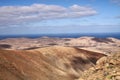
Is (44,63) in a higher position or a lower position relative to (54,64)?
higher

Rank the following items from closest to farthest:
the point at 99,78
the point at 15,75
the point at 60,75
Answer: the point at 99,78 → the point at 15,75 → the point at 60,75

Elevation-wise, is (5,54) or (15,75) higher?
(5,54)

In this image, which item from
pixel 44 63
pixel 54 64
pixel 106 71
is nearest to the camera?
pixel 106 71

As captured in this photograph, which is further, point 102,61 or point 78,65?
point 78,65

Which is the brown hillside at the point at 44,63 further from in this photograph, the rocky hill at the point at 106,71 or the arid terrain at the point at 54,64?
the rocky hill at the point at 106,71

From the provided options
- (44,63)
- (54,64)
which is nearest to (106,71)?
(44,63)

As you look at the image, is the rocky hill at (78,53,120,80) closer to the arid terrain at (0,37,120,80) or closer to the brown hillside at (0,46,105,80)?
the arid terrain at (0,37,120,80)

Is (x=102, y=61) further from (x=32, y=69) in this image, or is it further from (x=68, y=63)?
(x=68, y=63)

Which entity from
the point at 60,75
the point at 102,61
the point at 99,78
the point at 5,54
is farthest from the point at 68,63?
the point at 99,78

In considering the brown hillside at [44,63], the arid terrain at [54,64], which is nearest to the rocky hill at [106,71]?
the arid terrain at [54,64]

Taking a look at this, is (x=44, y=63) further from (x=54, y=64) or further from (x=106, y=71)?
(x=106, y=71)
